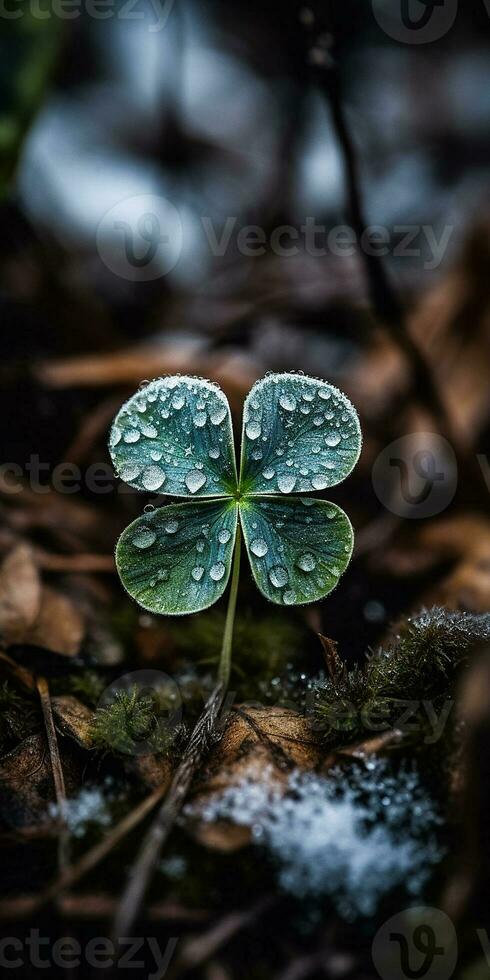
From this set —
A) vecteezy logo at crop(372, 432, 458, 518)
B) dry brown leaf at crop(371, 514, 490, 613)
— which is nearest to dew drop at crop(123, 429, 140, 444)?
dry brown leaf at crop(371, 514, 490, 613)

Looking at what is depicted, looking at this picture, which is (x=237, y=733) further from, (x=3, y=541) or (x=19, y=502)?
(x=19, y=502)

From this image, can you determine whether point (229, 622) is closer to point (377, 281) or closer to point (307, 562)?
point (307, 562)

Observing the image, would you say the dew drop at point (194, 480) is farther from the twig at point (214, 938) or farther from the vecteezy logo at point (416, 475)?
the vecteezy logo at point (416, 475)

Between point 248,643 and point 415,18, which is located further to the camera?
point 415,18

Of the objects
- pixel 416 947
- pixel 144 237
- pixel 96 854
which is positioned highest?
pixel 144 237

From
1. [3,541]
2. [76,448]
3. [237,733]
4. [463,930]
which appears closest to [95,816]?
[237,733]
